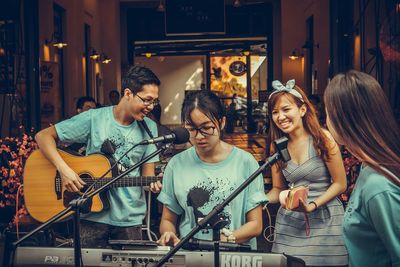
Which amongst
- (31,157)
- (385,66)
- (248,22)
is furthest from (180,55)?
(31,157)

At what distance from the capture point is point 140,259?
2238 mm

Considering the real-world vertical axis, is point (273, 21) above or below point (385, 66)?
above

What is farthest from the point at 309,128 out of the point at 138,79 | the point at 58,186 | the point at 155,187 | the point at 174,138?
the point at 58,186

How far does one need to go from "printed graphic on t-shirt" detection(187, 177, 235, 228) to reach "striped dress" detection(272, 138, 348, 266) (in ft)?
1.14

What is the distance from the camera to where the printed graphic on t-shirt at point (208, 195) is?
2.67 m

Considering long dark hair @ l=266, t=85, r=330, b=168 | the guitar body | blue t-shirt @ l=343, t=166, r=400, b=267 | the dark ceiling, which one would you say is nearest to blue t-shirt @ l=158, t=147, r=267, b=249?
long dark hair @ l=266, t=85, r=330, b=168

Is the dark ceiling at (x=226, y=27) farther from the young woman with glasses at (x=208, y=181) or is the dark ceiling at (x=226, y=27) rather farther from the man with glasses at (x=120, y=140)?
the young woman with glasses at (x=208, y=181)

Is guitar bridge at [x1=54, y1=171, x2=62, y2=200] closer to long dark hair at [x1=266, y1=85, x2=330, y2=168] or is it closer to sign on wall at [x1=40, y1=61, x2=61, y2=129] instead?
long dark hair at [x1=266, y1=85, x2=330, y2=168]

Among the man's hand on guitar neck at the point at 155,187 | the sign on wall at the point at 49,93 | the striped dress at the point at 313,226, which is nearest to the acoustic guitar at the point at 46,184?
the man's hand on guitar neck at the point at 155,187

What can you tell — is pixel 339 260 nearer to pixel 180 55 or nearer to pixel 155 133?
pixel 155 133

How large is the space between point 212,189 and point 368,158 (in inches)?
40.8

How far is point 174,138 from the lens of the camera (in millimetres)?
2543

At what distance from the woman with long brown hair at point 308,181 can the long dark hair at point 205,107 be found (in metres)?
0.34

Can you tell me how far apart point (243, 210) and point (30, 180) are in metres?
1.87
